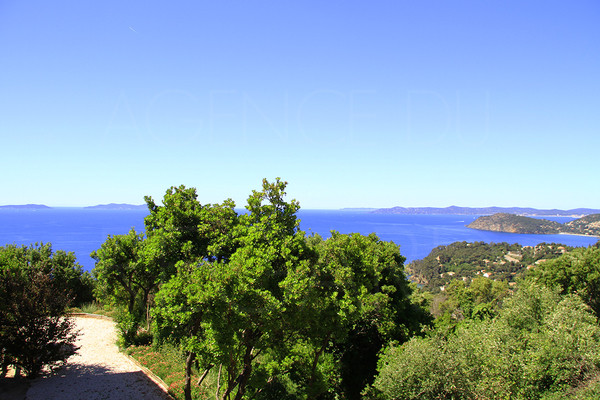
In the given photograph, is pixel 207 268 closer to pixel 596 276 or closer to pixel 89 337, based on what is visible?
pixel 89 337

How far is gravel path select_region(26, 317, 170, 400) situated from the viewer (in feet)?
41.8

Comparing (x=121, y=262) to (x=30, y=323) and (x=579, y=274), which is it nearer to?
(x=30, y=323)

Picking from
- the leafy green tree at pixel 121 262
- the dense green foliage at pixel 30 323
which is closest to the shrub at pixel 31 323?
Result: the dense green foliage at pixel 30 323

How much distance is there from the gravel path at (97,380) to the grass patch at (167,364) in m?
0.45

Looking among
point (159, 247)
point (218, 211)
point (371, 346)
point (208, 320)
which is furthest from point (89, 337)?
point (371, 346)

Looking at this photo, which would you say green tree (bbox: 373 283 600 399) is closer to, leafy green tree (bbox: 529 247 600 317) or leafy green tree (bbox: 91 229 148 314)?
leafy green tree (bbox: 91 229 148 314)

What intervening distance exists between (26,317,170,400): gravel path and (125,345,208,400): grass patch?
45 cm

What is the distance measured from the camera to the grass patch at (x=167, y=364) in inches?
549

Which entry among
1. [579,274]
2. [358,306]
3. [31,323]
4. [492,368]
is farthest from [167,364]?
[579,274]

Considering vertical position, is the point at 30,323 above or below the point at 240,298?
below

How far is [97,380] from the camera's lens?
46.2ft

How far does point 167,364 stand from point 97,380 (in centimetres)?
314

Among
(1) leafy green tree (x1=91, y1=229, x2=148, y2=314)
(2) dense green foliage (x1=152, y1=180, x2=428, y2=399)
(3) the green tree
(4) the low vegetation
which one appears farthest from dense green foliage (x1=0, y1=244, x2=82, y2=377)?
(3) the green tree

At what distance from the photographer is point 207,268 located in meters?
11.1
